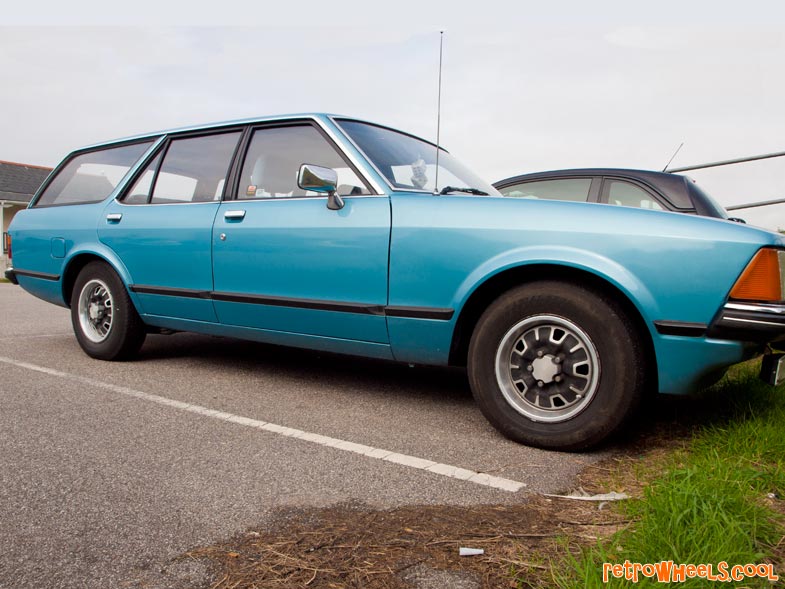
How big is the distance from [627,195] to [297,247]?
3.13 metres

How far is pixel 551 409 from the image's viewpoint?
2850mm

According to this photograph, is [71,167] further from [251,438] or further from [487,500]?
[487,500]

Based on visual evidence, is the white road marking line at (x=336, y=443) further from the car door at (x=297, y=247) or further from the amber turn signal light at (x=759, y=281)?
the amber turn signal light at (x=759, y=281)

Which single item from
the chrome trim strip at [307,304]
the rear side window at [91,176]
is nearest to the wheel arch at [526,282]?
the chrome trim strip at [307,304]

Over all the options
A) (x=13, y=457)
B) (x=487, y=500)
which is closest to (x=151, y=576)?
(x=487, y=500)

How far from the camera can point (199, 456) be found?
267 cm

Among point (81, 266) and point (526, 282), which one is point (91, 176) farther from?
point (526, 282)

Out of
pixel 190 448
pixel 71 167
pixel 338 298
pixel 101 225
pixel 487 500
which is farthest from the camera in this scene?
pixel 71 167

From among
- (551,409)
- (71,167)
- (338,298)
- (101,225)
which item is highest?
(71,167)

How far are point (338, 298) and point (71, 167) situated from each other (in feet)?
10.5

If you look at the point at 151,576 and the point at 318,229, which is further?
the point at 318,229

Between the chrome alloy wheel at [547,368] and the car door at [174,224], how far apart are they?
6.57ft

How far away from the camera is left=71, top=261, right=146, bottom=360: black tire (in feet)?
14.7

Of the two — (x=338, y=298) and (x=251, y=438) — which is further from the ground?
(x=338, y=298)
